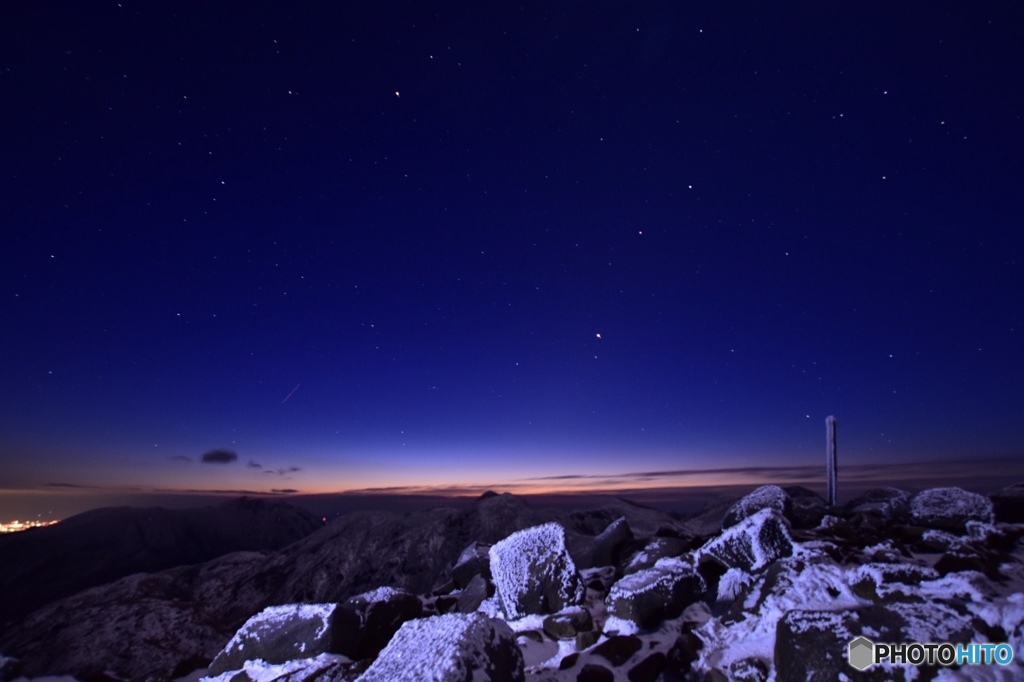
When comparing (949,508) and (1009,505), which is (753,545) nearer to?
(949,508)

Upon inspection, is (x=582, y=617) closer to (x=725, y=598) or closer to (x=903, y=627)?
(x=725, y=598)

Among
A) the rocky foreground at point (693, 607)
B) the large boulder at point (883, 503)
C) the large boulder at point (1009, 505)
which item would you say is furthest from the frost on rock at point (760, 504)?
the large boulder at point (1009, 505)

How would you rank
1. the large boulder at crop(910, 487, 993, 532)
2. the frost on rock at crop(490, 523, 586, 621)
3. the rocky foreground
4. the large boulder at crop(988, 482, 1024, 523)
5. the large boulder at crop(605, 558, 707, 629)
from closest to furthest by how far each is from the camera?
the rocky foreground, the large boulder at crop(605, 558, 707, 629), the frost on rock at crop(490, 523, 586, 621), the large boulder at crop(910, 487, 993, 532), the large boulder at crop(988, 482, 1024, 523)

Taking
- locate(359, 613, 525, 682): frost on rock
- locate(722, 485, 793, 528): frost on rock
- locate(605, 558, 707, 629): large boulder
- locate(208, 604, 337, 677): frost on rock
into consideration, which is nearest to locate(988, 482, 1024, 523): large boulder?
locate(722, 485, 793, 528): frost on rock

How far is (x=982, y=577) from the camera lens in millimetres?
6539

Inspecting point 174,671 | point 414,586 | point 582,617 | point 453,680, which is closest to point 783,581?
point 582,617

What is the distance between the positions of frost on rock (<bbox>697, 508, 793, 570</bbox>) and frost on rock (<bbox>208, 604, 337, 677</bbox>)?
700cm

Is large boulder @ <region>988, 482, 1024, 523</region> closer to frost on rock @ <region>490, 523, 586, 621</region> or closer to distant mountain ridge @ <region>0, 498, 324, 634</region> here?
frost on rock @ <region>490, 523, 586, 621</region>

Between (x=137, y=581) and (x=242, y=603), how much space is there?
1926 cm

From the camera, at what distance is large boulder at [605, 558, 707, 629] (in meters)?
7.54

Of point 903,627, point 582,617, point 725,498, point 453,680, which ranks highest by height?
point 903,627

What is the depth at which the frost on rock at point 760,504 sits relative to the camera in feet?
37.9

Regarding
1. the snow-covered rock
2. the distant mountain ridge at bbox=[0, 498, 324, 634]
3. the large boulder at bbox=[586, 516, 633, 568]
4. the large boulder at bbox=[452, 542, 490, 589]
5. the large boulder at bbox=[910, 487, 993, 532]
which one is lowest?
the distant mountain ridge at bbox=[0, 498, 324, 634]

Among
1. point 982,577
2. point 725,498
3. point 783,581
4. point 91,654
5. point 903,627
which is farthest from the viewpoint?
point 91,654
